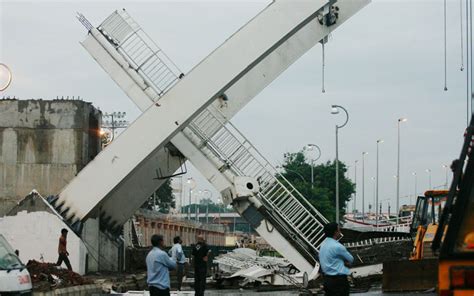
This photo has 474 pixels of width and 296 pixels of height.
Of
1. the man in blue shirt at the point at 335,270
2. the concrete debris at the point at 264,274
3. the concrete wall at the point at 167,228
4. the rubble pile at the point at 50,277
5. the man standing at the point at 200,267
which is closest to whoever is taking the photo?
the man in blue shirt at the point at 335,270

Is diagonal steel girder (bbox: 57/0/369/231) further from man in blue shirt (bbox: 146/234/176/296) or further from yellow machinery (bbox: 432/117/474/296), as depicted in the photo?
yellow machinery (bbox: 432/117/474/296)

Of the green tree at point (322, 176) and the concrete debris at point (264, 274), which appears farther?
the green tree at point (322, 176)

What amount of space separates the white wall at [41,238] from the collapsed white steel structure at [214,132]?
0.62 meters

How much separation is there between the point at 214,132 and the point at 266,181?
2530 millimetres

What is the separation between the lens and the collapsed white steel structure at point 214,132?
97.9 ft

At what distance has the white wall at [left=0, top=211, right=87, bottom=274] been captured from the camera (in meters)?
30.3

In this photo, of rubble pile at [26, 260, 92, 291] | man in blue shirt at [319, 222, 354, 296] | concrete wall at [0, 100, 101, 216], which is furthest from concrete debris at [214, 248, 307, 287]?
man in blue shirt at [319, 222, 354, 296]

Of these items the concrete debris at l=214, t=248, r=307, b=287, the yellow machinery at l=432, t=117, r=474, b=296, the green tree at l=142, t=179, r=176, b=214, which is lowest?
the concrete debris at l=214, t=248, r=307, b=287

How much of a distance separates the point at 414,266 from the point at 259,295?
6196 mm

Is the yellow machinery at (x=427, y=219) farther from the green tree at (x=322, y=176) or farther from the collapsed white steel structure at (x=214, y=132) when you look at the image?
the green tree at (x=322, y=176)

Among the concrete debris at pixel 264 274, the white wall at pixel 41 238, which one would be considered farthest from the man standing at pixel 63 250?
the concrete debris at pixel 264 274

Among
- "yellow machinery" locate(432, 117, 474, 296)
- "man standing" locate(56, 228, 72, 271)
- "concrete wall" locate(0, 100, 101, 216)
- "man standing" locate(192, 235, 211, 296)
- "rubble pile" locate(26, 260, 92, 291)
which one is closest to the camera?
"yellow machinery" locate(432, 117, 474, 296)

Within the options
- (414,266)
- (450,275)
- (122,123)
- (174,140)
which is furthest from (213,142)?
(122,123)

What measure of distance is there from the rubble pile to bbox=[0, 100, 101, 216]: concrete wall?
9.19 metres
